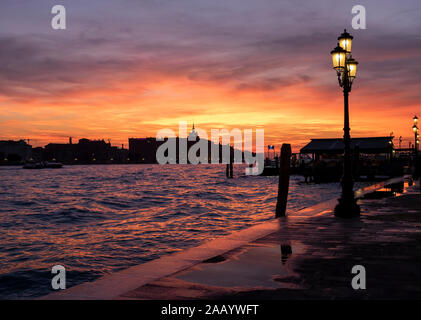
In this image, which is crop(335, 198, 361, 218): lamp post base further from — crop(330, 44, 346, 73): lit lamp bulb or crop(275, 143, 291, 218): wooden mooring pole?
crop(330, 44, 346, 73): lit lamp bulb

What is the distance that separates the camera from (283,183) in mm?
17656

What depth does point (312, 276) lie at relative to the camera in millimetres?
6238

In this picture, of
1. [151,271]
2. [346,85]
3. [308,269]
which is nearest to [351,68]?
[346,85]

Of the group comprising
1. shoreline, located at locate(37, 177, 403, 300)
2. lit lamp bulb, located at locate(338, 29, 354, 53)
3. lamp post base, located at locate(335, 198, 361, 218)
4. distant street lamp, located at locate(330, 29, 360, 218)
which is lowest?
shoreline, located at locate(37, 177, 403, 300)

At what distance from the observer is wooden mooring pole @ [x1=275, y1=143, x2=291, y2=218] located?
56.1 ft

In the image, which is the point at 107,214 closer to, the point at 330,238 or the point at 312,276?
the point at 330,238

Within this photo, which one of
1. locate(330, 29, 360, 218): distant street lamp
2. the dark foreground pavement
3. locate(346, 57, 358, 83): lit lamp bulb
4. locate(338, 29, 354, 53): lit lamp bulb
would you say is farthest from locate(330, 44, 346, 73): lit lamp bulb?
the dark foreground pavement

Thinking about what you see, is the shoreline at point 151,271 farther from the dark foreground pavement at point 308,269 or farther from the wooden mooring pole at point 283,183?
the wooden mooring pole at point 283,183

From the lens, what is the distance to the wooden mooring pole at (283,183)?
1711 centimetres

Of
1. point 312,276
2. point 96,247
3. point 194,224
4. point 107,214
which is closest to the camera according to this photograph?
point 312,276

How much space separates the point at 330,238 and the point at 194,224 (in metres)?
11.2
